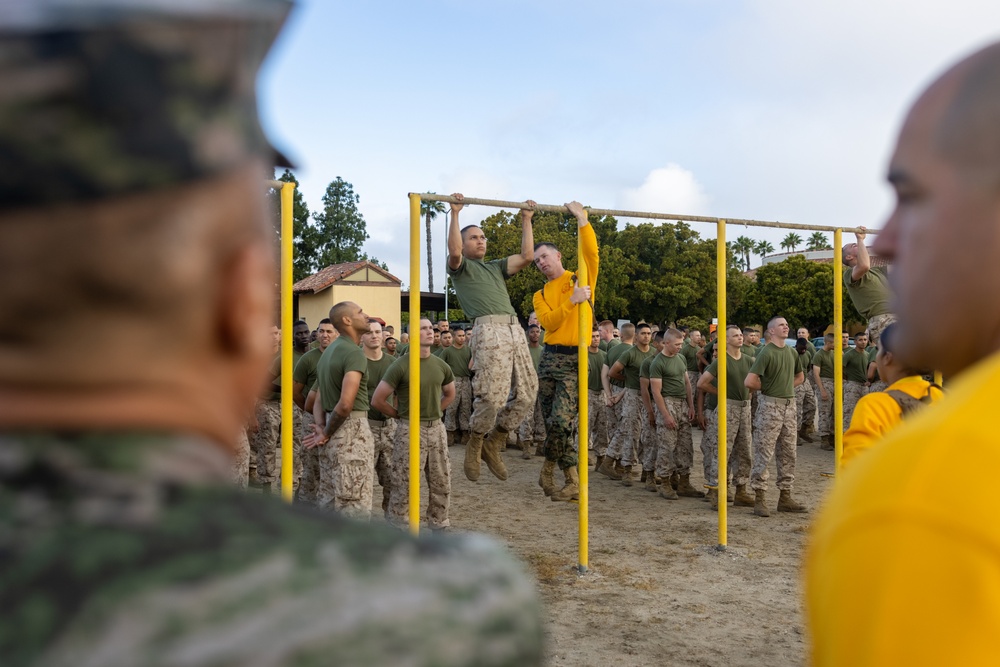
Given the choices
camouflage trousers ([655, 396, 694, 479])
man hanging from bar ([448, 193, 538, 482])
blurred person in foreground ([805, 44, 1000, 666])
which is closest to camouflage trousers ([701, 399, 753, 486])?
camouflage trousers ([655, 396, 694, 479])

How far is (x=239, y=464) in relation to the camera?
348 inches

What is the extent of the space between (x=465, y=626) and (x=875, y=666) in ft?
1.29

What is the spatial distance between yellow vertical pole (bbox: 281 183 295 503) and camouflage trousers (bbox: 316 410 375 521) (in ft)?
6.00

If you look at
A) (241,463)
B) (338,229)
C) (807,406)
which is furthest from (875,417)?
(338,229)

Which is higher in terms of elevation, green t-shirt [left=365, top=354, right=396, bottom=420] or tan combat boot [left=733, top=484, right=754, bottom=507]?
green t-shirt [left=365, top=354, right=396, bottom=420]

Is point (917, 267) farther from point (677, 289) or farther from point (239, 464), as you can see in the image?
point (677, 289)

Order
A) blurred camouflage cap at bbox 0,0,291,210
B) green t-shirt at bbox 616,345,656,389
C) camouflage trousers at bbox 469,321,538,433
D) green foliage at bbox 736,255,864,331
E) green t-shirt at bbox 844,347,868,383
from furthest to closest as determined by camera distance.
Answer: 1. green foliage at bbox 736,255,864,331
2. green t-shirt at bbox 844,347,868,383
3. green t-shirt at bbox 616,345,656,389
4. camouflage trousers at bbox 469,321,538,433
5. blurred camouflage cap at bbox 0,0,291,210

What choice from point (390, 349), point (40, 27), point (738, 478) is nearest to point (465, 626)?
point (40, 27)

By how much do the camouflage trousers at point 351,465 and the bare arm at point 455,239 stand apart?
1.60 metres

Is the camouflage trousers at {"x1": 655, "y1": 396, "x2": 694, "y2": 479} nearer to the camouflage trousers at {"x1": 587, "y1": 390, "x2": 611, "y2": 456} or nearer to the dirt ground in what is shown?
the dirt ground

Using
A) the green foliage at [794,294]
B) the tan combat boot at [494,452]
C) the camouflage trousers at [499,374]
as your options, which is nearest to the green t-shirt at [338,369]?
the camouflage trousers at [499,374]

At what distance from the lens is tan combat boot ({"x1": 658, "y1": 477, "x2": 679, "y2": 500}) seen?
36.7 feet

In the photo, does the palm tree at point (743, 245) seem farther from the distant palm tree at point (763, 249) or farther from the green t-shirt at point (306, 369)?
the green t-shirt at point (306, 369)

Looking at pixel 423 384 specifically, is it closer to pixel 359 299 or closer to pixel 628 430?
pixel 628 430
